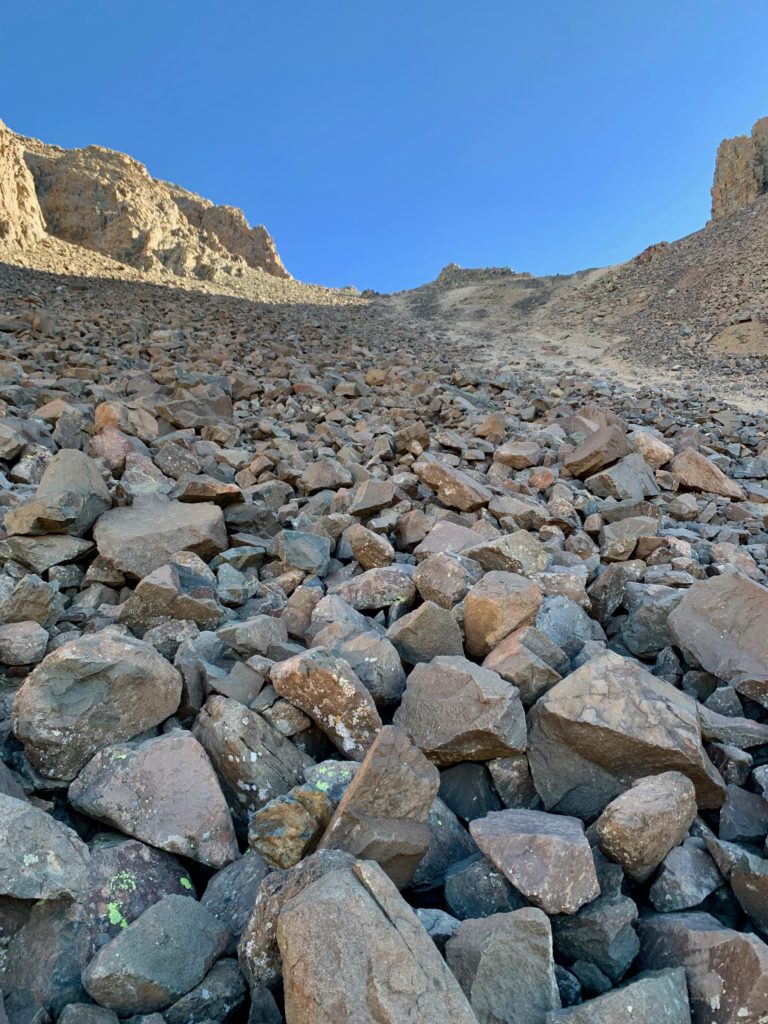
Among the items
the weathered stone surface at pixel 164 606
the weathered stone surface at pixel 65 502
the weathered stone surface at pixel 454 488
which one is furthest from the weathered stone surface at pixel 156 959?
the weathered stone surface at pixel 454 488

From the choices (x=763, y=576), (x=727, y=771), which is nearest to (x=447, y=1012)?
(x=727, y=771)

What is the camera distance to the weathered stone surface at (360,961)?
1273mm

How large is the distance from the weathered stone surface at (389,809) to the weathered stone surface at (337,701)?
301 mm

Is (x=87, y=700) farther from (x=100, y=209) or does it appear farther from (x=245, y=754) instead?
(x=100, y=209)

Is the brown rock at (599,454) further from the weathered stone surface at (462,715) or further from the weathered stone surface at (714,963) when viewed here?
the weathered stone surface at (714,963)

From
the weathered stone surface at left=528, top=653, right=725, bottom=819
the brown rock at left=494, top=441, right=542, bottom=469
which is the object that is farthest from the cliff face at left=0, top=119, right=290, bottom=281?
the weathered stone surface at left=528, top=653, right=725, bottom=819

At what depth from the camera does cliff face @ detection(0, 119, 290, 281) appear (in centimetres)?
2180

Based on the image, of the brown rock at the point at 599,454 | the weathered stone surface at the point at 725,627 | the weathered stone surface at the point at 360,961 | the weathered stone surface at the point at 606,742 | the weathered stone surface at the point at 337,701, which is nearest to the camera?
the weathered stone surface at the point at 360,961

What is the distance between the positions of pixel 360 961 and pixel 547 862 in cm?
62

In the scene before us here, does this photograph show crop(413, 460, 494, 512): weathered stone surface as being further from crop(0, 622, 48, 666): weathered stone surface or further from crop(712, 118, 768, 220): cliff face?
crop(712, 118, 768, 220): cliff face

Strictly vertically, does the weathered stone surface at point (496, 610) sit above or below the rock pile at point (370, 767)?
above

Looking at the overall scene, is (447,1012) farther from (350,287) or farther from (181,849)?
(350,287)

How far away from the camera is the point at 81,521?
3.57 meters

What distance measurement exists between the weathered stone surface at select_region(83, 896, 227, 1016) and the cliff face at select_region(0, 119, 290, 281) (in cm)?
2438
